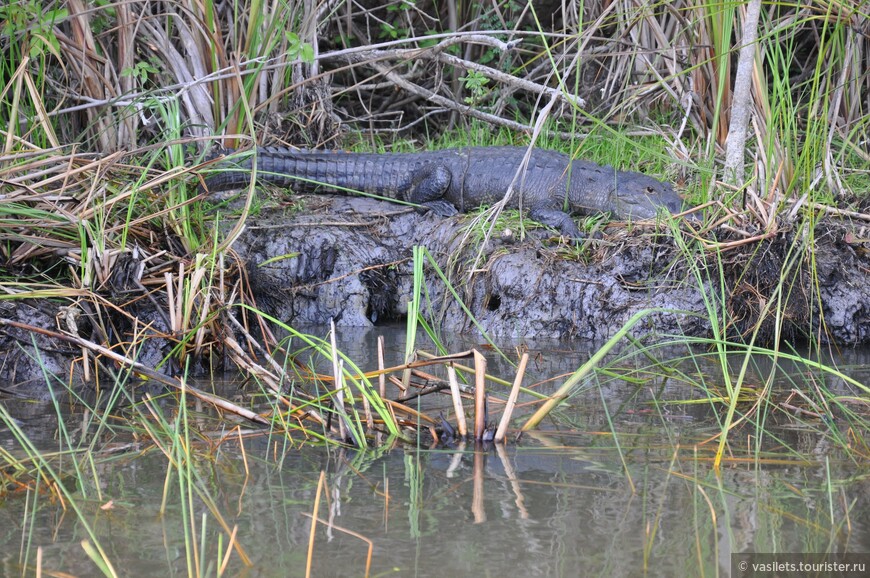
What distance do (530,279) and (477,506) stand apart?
8.10 ft

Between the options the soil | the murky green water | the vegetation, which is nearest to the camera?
the murky green water

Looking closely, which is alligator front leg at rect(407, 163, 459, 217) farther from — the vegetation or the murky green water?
the murky green water

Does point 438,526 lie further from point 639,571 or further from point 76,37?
point 76,37

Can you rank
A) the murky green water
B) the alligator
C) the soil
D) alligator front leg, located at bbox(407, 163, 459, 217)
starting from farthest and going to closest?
alligator front leg, located at bbox(407, 163, 459, 217), the alligator, the soil, the murky green water

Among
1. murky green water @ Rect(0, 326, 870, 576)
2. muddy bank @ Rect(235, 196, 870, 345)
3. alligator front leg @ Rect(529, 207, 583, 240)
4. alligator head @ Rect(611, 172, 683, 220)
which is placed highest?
alligator head @ Rect(611, 172, 683, 220)

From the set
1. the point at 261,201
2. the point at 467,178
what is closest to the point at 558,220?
the point at 467,178

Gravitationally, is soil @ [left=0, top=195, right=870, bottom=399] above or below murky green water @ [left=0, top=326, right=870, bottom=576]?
above

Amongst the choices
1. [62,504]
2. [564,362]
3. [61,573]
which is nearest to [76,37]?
[564,362]

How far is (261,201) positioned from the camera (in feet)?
15.9

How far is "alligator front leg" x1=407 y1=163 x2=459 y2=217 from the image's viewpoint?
5.28 meters

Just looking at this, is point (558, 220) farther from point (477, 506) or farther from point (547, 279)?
point (477, 506)

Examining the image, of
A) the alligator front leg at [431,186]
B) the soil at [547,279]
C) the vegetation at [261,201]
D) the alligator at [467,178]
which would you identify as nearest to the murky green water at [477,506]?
the vegetation at [261,201]

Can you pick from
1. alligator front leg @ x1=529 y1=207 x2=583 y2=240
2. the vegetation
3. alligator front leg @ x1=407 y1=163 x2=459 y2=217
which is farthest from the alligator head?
alligator front leg @ x1=407 y1=163 x2=459 y2=217

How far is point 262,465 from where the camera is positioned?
2.27 metres
